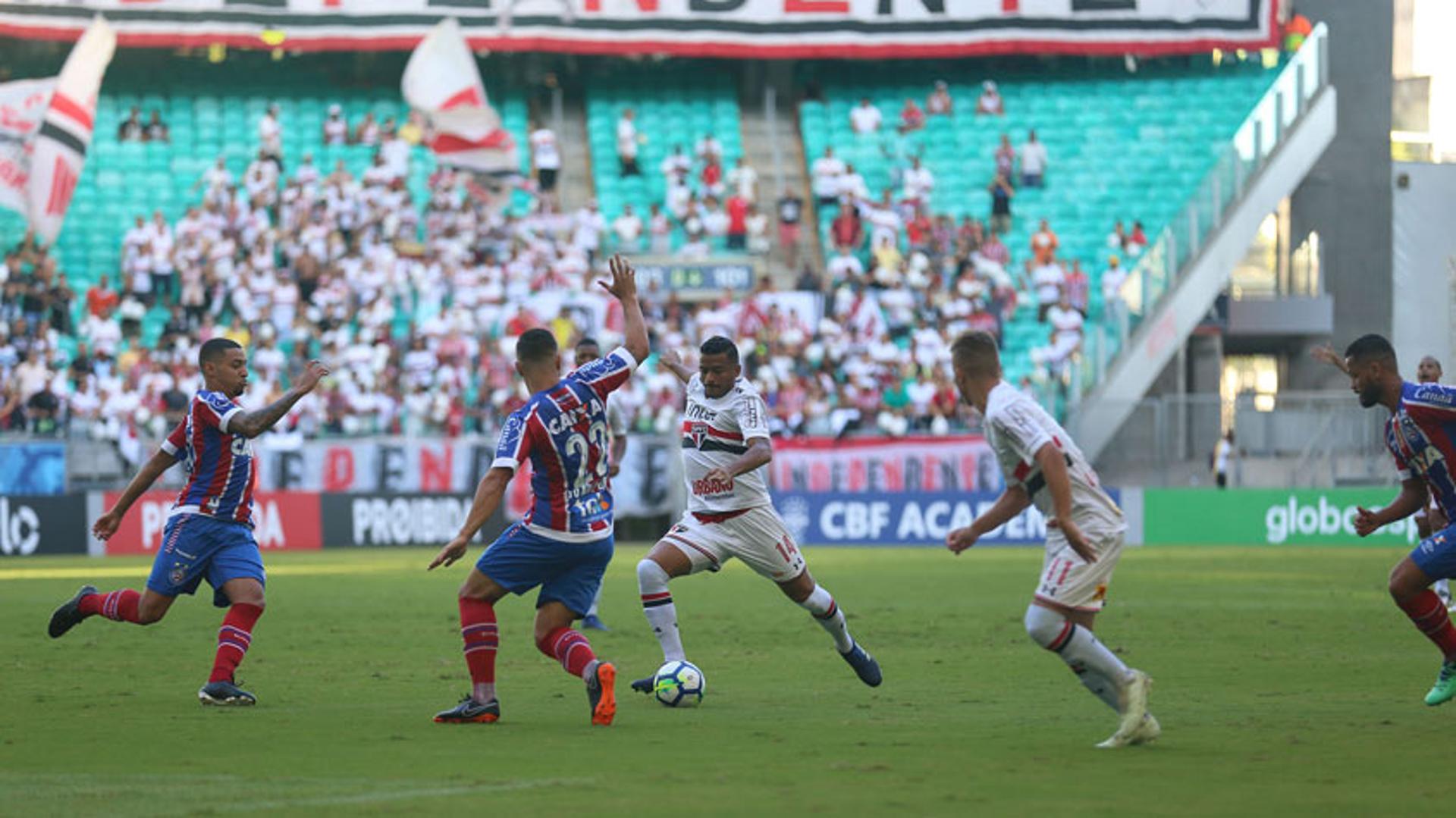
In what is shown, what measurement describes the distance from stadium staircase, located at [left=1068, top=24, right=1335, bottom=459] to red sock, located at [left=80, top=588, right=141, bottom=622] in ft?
83.1

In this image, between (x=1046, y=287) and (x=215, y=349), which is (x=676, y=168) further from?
(x=215, y=349)

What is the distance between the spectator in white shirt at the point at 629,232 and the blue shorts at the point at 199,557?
2978cm

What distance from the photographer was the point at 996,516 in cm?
1055

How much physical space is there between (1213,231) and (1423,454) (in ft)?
95.9

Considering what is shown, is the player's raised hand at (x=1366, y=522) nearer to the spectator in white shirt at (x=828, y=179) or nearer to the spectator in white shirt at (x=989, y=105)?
the spectator in white shirt at (x=828, y=179)

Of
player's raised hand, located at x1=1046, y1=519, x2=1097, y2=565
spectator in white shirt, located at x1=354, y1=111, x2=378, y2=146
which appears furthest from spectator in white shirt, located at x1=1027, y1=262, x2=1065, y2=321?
player's raised hand, located at x1=1046, y1=519, x2=1097, y2=565

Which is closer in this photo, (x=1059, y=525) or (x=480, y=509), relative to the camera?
(x=1059, y=525)

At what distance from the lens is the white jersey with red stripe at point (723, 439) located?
13109 millimetres

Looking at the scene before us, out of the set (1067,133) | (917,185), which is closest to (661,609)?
(917,185)

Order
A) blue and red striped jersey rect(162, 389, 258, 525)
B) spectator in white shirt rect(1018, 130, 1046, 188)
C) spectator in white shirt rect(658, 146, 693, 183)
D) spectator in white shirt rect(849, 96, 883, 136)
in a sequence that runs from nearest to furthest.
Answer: blue and red striped jersey rect(162, 389, 258, 525)
spectator in white shirt rect(658, 146, 693, 183)
spectator in white shirt rect(1018, 130, 1046, 188)
spectator in white shirt rect(849, 96, 883, 136)

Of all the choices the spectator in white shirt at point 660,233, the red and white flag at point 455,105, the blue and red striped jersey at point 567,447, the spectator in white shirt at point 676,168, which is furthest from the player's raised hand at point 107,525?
the spectator in white shirt at point 676,168

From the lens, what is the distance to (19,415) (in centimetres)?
3466

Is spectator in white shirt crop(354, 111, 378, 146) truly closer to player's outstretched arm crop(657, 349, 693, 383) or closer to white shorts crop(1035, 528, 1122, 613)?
player's outstretched arm crop(657, 349, 693, 383)

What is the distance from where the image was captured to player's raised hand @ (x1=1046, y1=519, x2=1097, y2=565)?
32.9ft
